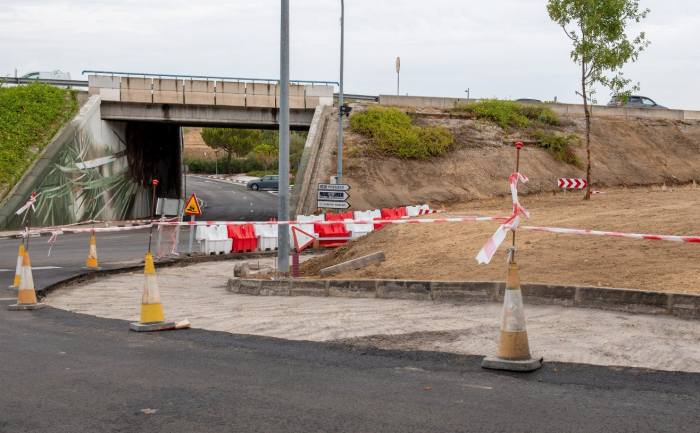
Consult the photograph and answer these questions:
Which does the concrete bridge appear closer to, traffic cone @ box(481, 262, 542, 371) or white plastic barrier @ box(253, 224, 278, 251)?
white plastic barrier @ box(253, 224, 278, 251)

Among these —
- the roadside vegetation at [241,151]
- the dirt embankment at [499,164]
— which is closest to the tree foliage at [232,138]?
the roadside vegetation at [241,151]

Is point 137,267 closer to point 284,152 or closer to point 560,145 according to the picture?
point 284,152

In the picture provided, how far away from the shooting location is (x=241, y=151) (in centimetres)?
11219


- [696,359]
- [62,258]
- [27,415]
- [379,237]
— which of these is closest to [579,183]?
[379,237]

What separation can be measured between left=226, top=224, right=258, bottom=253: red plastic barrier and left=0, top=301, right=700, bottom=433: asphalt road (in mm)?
16578

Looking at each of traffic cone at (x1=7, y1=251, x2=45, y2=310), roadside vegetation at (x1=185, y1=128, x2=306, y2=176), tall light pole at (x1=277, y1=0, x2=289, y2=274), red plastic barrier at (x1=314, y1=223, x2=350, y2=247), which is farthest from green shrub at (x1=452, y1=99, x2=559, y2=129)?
roadside vegetation at (x1=185, y1=128, x2=306, y2=176)

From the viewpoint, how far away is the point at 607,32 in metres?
29.1

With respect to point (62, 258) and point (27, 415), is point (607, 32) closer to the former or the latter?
point (62, 258)

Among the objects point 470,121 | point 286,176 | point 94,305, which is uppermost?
point 470,121

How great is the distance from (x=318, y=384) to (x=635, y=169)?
41.8 m

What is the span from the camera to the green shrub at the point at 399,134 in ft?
143

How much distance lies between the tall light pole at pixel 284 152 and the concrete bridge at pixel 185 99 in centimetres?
2483

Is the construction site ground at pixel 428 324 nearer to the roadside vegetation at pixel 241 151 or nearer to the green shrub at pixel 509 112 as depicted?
the green shrub at pixel 509 112

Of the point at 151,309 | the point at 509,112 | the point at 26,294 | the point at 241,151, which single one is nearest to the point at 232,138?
the point at 241,151
